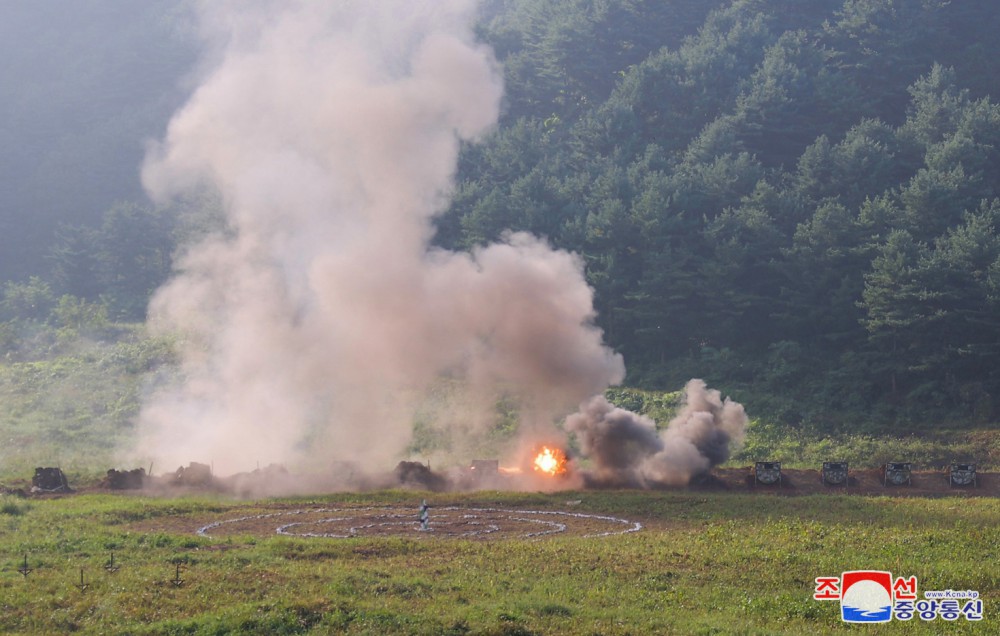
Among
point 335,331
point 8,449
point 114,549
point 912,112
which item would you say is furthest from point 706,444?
point 912,112

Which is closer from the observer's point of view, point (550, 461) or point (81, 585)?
point (81, 585)

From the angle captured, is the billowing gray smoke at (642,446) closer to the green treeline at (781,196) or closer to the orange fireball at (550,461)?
the orange fireball at (550,461)

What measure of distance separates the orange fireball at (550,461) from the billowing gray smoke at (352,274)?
324 cm

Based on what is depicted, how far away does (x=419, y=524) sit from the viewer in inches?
1459

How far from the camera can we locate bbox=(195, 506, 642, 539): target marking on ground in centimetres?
3494

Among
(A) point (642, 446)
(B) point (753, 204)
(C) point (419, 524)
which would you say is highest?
(B) point (753, 204)

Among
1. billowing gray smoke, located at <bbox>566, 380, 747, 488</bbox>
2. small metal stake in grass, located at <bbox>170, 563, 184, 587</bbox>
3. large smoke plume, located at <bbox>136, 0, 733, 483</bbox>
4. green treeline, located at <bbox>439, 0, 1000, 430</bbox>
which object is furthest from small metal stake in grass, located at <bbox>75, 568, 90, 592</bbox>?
green treeline, located at <bbox>439, 0, 1000, 430</bbox>

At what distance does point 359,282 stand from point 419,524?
19.6 m

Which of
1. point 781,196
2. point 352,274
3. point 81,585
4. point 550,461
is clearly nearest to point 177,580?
point 81,585

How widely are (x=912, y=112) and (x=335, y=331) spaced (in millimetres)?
48239

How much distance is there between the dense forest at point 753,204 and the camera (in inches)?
2466

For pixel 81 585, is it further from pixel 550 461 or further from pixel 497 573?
pixel 550 461

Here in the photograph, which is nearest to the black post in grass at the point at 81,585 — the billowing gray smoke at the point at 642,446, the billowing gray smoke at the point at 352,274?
the billowing gray smoke at the point at 642,446

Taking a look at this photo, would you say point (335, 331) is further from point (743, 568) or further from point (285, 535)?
point (743, 568)
